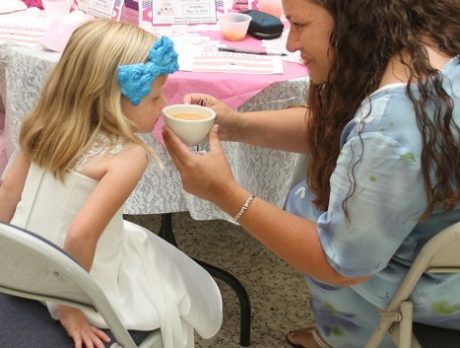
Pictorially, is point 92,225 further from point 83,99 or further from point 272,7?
point 272,7

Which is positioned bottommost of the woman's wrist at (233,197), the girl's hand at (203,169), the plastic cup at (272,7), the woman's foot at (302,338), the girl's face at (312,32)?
the woman's foot at (302,338)

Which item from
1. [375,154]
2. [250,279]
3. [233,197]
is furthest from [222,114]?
[250,279]

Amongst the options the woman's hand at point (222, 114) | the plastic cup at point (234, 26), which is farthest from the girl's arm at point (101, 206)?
the plastic cup at point (234, 26)

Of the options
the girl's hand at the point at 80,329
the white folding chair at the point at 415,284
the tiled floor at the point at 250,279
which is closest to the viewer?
the white folding chair at the point at 415,284

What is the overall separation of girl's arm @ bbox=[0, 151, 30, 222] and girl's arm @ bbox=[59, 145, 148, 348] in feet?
0.62

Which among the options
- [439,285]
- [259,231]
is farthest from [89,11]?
[439,285]

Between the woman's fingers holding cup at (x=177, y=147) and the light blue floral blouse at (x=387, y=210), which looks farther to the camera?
the woman's fingers holding cup at (x=177, y=147)

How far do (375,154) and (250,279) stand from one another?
3.95ft

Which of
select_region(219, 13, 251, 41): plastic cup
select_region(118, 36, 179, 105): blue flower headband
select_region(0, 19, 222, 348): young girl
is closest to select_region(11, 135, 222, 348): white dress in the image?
select_region(0, 19, 222, 348): young girl

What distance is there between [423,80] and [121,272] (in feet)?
2.28

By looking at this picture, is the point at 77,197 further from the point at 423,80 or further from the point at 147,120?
the point at 423,80

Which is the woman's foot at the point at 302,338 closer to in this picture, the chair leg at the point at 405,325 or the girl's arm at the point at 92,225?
the chair leg at the point at 405,325

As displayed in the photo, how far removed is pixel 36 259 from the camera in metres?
0.81
